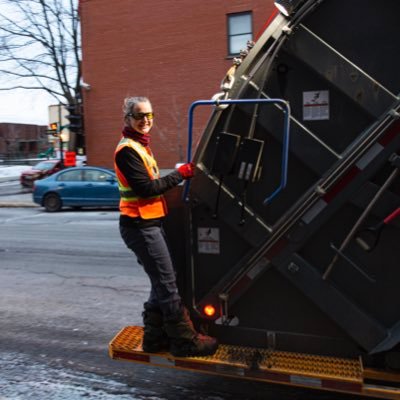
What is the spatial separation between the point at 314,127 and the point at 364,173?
0.42 metres

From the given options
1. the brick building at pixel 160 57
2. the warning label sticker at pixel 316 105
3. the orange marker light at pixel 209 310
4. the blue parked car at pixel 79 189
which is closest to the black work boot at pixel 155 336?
the orange marker light at pixel 209 310

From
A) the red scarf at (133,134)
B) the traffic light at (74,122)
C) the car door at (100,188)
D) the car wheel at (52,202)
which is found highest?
the traffic light at (74,122)

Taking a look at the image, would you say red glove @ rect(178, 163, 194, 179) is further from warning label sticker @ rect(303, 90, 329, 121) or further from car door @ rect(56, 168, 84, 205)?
car door @ rect(56, 168, 84, 205)

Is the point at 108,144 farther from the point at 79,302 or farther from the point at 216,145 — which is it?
the point at 216,145

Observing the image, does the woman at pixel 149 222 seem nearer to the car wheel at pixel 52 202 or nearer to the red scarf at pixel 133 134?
the red scarf at pixel 133 134

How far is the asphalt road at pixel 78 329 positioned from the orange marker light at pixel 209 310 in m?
0.75

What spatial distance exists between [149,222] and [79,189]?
14936mm

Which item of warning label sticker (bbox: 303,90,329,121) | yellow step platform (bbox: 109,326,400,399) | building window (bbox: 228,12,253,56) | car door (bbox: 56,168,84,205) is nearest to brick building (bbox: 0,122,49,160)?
building window (bbox: 228,12,253,56)

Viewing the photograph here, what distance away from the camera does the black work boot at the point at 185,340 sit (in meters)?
3.55

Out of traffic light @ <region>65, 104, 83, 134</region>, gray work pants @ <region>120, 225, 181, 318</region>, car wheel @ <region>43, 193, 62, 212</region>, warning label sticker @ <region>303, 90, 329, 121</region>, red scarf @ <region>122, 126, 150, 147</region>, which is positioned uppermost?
traffic light @ <region>65, 104, 83, 134</region>

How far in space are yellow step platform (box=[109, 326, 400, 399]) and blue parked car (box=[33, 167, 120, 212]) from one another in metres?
14.2

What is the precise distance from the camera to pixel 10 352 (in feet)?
16.6

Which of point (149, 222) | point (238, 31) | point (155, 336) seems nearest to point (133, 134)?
point (149, 222)

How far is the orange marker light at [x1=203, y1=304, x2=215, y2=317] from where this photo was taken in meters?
3.62
